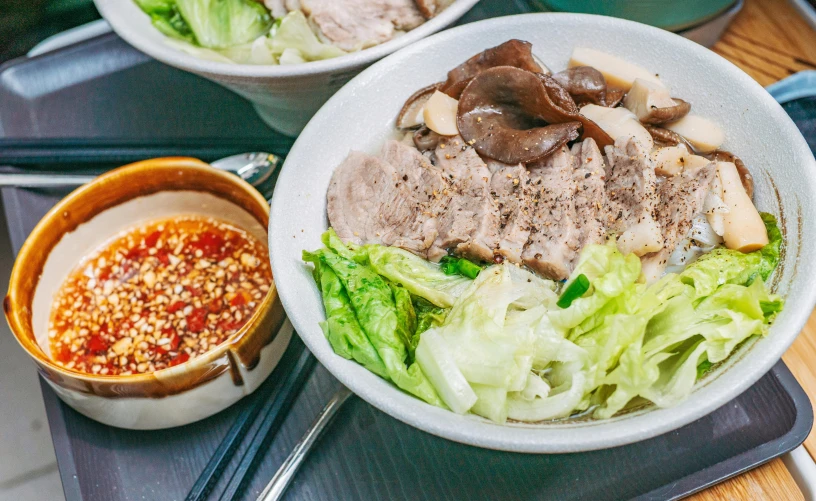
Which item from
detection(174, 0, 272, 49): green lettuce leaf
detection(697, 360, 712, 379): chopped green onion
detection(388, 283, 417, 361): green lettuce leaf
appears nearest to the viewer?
detection(697, 360, 712, 379): chopped green onion

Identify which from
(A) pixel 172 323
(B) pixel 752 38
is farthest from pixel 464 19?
(A) pixel 172 323

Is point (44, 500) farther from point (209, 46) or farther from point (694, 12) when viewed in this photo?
point (694, 12)

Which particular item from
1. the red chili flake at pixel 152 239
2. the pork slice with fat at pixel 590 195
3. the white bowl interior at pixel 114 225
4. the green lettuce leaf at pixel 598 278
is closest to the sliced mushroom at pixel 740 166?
the pork slice with fat at pixel 590 195

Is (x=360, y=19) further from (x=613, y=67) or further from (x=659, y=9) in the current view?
(x=659, y=9)

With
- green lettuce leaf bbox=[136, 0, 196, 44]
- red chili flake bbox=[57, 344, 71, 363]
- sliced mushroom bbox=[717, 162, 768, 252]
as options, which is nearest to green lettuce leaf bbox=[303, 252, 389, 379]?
red chili flake bbox=[57, 344, 71, 363]

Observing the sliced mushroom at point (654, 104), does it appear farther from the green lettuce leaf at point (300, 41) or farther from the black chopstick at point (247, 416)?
the black chopstick at point (247, 416)

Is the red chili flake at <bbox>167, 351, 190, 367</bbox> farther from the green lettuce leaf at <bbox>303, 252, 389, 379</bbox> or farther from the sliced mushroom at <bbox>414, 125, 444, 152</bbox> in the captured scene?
the sliced mushroom at <bbox>414, 125, 444, 152</bbox>

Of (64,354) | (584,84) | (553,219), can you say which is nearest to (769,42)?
(584,84)
